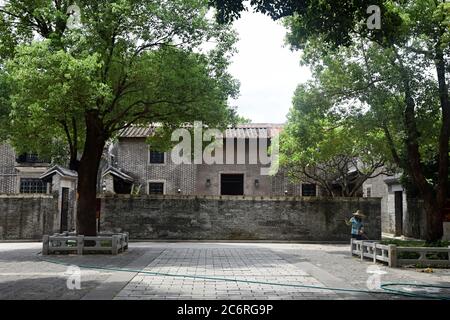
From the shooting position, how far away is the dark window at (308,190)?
32.3m

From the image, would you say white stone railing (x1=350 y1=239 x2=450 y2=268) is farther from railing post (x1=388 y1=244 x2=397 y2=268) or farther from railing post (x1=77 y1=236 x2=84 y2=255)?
railing post (x1=77 y1=236 x2=84 y2=255)

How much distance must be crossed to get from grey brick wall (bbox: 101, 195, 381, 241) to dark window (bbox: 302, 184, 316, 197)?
872 centimetres

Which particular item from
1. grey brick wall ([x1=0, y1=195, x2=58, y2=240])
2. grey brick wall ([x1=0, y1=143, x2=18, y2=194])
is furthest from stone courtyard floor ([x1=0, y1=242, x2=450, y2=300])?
grey brick wall ([x1=0, y1=143, x2=18, y2=194])

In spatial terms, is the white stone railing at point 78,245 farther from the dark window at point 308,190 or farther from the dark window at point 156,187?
the dark window at point 308,190

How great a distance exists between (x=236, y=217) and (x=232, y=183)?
30.4ft

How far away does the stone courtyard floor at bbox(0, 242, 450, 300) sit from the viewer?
26.7 feet

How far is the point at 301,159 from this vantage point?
2461 centimetres

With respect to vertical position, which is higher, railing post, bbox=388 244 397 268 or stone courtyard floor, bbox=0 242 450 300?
railing post, bbox=388 244 397 268

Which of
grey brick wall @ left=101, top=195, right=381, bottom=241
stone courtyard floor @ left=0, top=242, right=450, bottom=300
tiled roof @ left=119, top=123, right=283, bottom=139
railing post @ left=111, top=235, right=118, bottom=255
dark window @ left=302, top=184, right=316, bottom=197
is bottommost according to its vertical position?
stone courtyard floor @ left=0, top=242, right=450, bottom=300

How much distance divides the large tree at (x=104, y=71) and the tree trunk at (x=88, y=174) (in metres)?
0.03

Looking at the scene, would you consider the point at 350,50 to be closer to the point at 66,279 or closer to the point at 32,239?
the point at 66,279

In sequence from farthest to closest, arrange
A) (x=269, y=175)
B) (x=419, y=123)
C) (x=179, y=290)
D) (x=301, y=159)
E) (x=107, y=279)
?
(x=269, y=175) < (x=301, y=159) < (x=419, y=123) < (x=107, y=279) < (x=179, y=290)

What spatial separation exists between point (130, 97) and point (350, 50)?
7697 mm

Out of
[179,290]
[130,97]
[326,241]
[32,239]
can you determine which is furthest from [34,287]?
[326,241]
